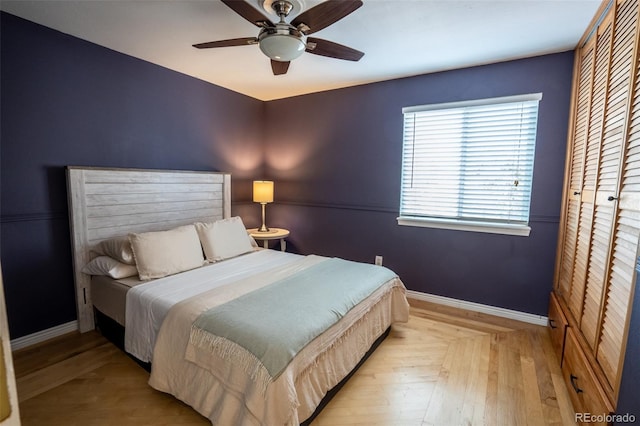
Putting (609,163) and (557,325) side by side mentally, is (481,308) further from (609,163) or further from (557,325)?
(609,163)

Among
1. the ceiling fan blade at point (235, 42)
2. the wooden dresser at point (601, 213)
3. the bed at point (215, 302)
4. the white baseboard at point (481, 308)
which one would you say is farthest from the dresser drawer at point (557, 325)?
the ceiling fan blade at point (235, 42)

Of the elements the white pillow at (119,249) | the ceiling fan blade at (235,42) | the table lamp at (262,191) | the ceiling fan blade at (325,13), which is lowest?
the white pillow at (119,249)

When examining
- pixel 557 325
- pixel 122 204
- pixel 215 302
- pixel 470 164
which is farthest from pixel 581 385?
pixel 122 204

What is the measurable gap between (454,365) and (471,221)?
1.42 meters

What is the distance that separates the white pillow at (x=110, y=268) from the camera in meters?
2.30

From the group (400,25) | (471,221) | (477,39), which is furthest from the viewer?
(471,221)

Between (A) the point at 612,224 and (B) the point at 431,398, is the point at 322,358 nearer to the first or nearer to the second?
(B) the point at 431,398

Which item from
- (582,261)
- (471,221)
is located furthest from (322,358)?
(471,221)

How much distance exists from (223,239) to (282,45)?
1806 mm

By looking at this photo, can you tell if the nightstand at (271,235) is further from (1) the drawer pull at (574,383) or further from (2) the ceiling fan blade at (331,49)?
(1) the drawer pull at (574,383)

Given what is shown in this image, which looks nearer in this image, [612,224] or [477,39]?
[612,224]

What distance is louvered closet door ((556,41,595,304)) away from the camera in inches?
86.7

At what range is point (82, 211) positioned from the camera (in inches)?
96.6

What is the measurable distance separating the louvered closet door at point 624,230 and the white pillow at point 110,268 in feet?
9.64
